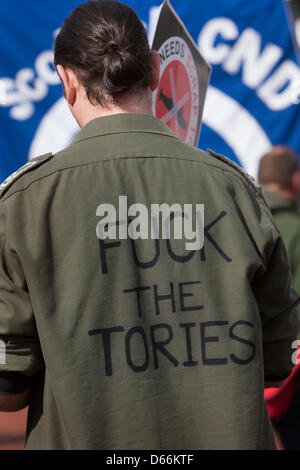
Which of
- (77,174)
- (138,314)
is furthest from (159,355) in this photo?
(77,174)

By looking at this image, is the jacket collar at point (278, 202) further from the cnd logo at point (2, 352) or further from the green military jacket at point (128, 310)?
the cnd logo at point (2, 352)

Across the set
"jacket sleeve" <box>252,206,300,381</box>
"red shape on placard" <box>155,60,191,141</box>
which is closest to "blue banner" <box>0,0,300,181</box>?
"red shape on placard" <box>155,60,191,141</box>

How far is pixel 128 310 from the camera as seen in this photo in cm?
108

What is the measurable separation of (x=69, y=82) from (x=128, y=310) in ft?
1.48

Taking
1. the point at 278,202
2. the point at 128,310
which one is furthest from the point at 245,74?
the point at 128,310

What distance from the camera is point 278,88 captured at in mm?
3506

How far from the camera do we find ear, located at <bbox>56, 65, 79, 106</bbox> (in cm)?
117

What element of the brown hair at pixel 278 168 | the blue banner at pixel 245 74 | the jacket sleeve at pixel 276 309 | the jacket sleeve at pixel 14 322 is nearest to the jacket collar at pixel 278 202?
the brown hair at pixel 278 168

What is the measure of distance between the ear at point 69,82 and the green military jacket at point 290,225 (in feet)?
4.96

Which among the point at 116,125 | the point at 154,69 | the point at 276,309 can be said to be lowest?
the point at 276,309

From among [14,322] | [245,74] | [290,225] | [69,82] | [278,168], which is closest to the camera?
[14,322]

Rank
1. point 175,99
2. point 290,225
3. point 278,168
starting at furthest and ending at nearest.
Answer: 1. point 278,168
2. point 290,225
3. point 175,99

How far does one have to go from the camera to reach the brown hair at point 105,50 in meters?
1.13

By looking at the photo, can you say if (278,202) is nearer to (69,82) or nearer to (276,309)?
(276,309)
